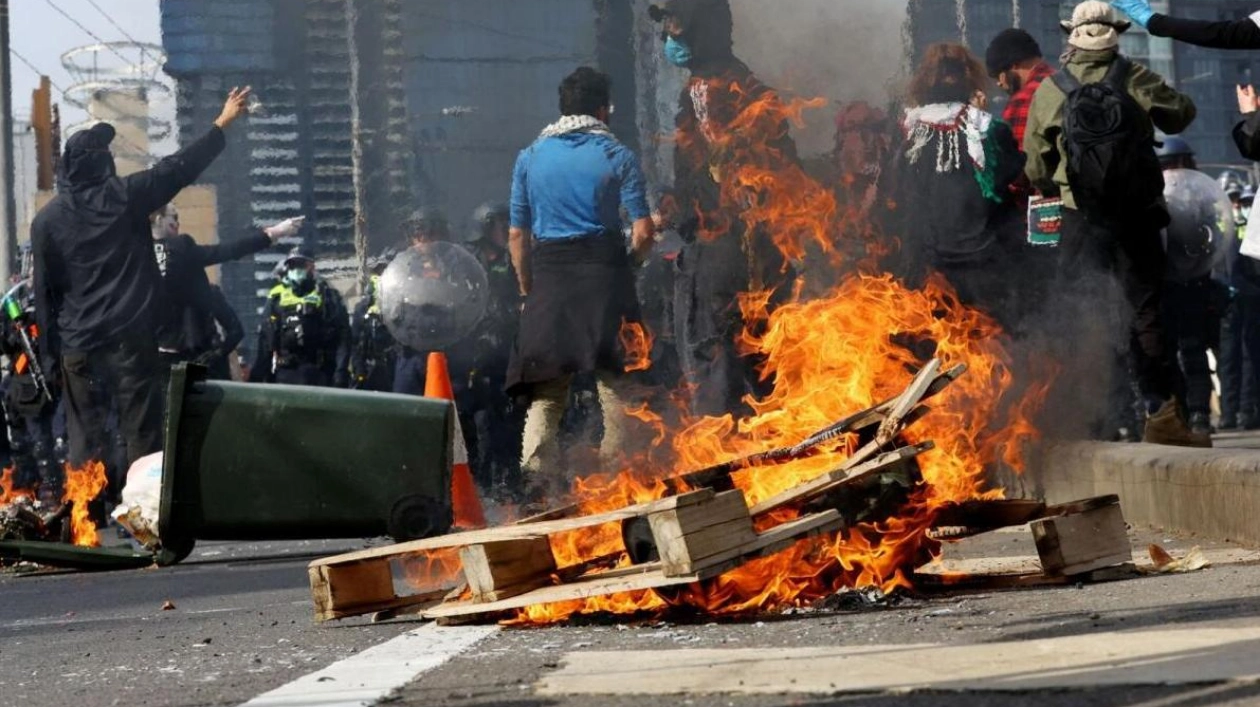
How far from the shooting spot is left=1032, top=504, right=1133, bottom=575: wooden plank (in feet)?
21.6

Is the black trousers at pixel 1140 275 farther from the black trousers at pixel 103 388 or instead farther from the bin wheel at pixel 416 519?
the black trousers at pixel 103 388

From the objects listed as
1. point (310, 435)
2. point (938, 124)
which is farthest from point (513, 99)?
point (310, 435)

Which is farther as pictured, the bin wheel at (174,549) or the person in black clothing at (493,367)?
the person in black clothing at (493,367)

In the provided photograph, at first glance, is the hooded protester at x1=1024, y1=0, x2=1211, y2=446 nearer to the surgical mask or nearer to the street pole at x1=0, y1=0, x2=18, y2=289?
the surgical mask

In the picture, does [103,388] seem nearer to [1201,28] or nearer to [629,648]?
[1201,28]

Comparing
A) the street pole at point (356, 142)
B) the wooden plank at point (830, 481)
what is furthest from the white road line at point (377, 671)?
the street pole at point (356, 142)

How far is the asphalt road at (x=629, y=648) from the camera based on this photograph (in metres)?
4.55

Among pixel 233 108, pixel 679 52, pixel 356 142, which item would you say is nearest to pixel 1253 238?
pixel 679 52

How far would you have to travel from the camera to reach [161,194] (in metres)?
12.5

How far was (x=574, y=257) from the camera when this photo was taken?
9789mm

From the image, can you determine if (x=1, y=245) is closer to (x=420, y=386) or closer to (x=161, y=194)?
(x=420, y=386)

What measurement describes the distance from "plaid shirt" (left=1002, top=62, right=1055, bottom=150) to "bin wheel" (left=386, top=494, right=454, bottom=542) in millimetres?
3929

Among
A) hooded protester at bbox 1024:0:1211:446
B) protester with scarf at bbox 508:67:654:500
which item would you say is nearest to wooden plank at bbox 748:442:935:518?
protester with scarf at bbox 508:67:654:500

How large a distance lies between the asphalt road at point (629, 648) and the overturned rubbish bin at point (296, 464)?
544 mm
